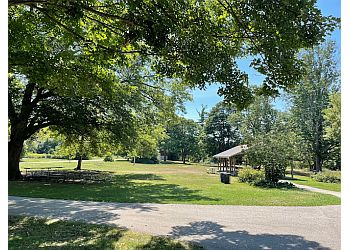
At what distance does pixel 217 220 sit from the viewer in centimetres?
596

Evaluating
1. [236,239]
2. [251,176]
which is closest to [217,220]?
[236,239]

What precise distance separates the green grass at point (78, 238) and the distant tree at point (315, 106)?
21.6 meters

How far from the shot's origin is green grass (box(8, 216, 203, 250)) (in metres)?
4.09

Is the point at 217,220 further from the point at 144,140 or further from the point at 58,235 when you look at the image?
the point at 144,140

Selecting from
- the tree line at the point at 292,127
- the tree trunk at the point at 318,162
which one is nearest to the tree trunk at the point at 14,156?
the tree line at the point at 292,127

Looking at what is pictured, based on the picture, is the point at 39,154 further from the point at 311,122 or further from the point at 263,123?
the point at 311,122

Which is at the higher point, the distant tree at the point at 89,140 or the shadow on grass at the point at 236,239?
the distant tree at the point at 89,140

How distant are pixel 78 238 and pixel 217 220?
2735 mm

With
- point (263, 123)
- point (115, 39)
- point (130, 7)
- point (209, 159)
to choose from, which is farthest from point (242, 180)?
point (209, 159)

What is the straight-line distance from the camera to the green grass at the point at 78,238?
4090 mm

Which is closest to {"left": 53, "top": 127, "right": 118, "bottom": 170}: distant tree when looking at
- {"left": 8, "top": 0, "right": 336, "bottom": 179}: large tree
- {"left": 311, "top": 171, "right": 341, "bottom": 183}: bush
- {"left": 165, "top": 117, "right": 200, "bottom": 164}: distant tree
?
{"left": 8, "top": 0, "right": 336, "bottom": 179}: large tree

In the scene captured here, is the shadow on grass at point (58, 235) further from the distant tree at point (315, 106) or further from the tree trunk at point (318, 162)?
the tree trunk at point (318, 162)

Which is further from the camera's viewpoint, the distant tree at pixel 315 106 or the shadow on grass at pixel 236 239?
the distant tree at pixel 315 106

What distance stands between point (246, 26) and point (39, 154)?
176ft
